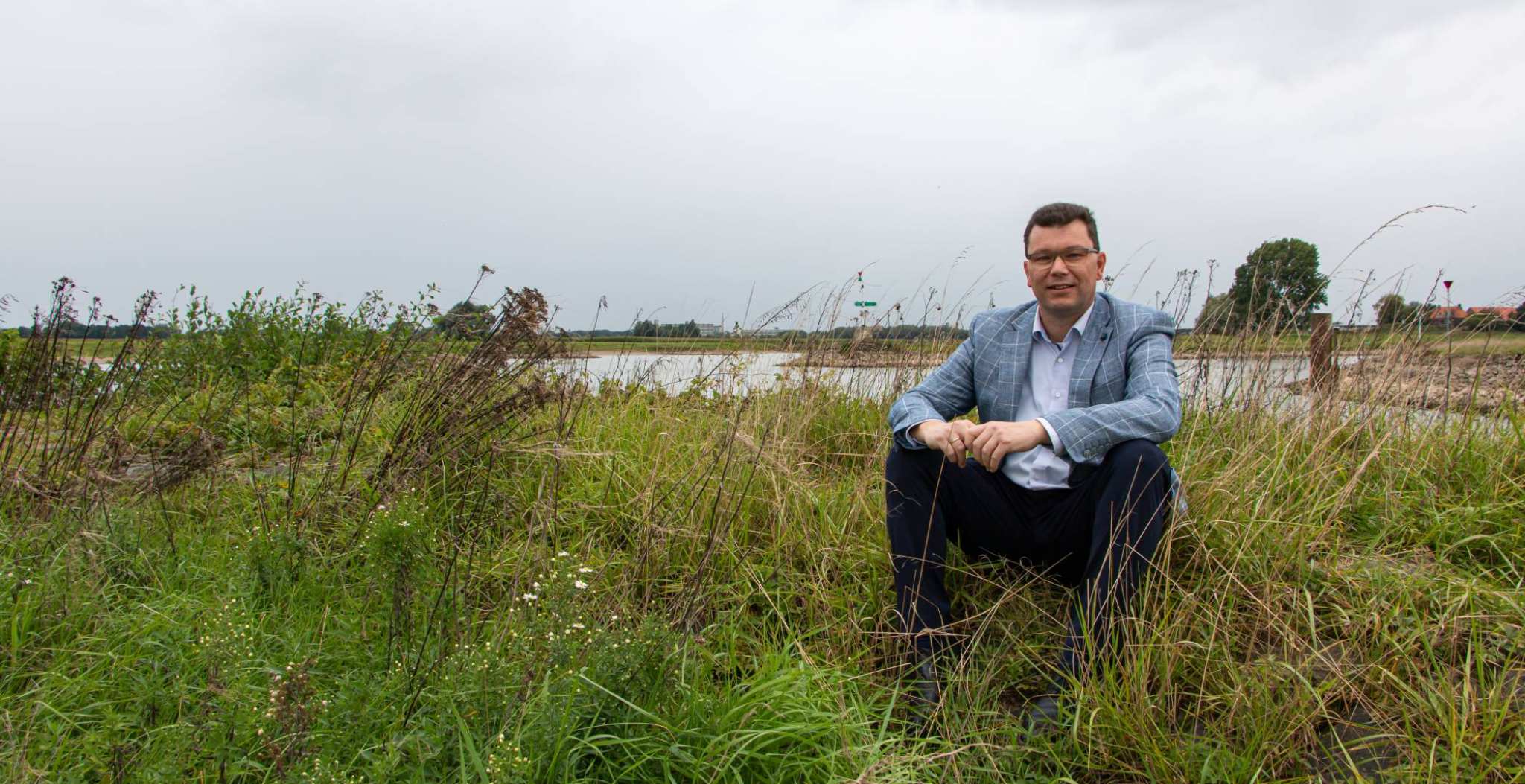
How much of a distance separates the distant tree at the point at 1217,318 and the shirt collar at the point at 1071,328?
2.10 meters

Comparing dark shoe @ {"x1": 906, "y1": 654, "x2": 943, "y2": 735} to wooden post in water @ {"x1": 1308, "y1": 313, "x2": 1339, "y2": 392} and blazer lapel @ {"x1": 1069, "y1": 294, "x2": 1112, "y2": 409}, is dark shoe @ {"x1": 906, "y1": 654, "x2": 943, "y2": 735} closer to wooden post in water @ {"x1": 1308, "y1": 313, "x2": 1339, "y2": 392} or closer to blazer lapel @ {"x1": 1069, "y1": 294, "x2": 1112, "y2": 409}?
blazer lapel @ {"x1": 1069, "y1": 294, "x2": 1112, "y2": 409}

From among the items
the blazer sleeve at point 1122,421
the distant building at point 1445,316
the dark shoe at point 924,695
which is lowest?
the dark shoe at point 924,695

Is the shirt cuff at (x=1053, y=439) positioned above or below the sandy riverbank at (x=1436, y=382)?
below

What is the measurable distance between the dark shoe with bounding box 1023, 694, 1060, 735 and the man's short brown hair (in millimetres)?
1395

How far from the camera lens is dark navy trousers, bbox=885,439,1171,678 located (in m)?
2.22

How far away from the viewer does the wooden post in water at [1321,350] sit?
394cm

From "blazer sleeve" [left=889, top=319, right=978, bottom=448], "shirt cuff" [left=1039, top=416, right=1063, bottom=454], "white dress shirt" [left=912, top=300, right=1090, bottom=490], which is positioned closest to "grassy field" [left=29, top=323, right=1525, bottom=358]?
"blazer sleeve" [left=889, top=319, right=978, bottom=448]

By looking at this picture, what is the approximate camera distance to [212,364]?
562 cm

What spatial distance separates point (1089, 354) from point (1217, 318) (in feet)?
7.55

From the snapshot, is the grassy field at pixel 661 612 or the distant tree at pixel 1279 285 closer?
the grassy field at pixel 661 612

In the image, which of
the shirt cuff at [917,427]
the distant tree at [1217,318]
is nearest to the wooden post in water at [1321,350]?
the distant tree at [1217,318]

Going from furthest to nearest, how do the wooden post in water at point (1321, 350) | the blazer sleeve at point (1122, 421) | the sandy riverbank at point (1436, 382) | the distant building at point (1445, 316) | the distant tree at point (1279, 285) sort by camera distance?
the distant tree at point (1279, 285), the wooden post in water at point (1321, 350), the distant building at point (1445, 316), the sandy riverbank at point (1436, 382), the blazer sleeve at point (1122, 421)

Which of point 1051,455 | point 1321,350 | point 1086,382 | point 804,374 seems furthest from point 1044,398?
point 1321,350

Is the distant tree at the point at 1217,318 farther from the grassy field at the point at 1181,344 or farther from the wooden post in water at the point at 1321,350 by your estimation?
the wooden post in water at the point at 1321,350
